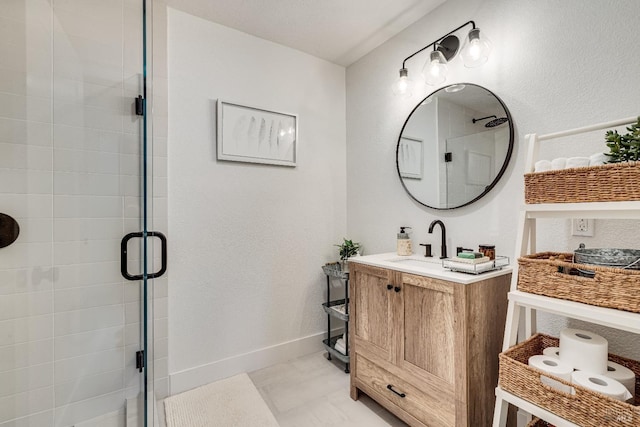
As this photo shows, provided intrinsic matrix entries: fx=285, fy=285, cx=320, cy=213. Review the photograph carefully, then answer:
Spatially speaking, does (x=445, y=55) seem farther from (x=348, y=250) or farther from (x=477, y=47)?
(x=348, y=250)

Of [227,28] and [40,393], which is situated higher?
[227,28]

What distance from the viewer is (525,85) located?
56.1 inches

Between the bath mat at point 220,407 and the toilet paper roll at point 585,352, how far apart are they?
4.59 ft

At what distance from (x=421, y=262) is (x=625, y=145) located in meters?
0.98

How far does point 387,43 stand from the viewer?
7.09 ft

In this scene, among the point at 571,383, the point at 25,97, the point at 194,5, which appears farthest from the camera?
the point at 194,5

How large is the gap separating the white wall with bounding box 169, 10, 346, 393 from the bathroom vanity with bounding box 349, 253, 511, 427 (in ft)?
2.58

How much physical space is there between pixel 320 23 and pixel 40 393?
2.62 meters

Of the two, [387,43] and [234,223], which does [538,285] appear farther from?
[387,43]

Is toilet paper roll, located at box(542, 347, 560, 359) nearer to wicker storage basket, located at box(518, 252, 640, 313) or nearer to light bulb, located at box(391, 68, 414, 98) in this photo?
wicker storage basket, located at box(518, 252, 640, 313)

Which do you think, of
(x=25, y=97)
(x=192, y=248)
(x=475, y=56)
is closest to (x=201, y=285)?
(x=192, y=248)

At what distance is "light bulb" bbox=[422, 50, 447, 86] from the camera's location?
63.4 inches

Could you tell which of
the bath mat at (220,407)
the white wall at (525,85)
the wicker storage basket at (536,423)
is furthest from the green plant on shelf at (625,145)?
the bath mat at (220,407)

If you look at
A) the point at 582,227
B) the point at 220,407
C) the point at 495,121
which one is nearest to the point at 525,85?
the point at 495,121
